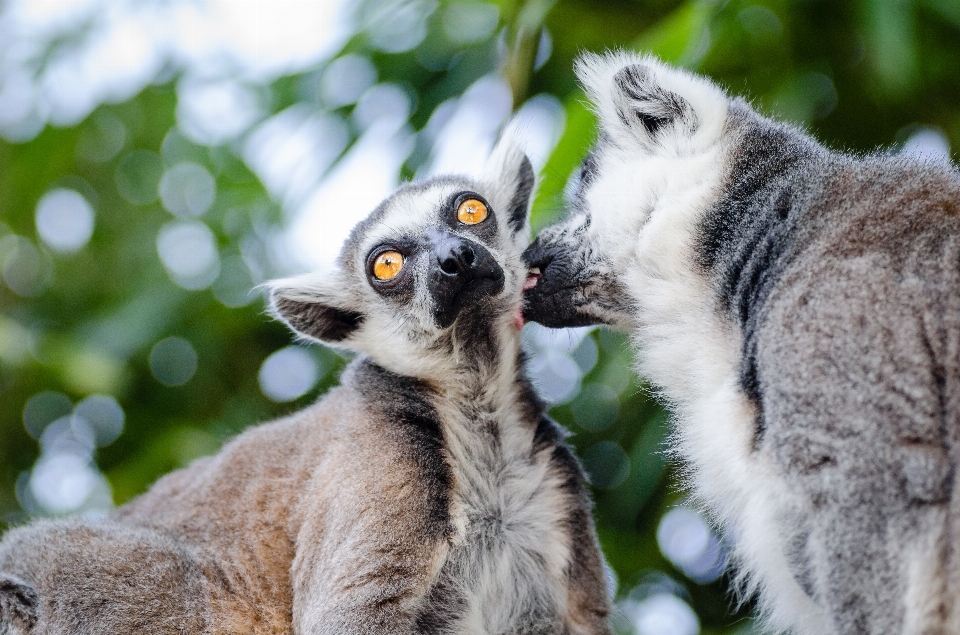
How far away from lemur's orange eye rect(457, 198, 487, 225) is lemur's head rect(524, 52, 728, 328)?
1.54 feet

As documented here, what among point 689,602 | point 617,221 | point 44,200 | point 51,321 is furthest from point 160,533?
point 44,200

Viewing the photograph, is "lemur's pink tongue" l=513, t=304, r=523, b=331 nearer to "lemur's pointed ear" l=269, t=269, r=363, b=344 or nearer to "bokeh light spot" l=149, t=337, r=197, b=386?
"lemur's pointed ear" l=269, t=269, r=363, b=344

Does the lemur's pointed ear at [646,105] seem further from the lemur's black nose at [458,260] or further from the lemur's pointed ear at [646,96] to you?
the lemur's black nose at [458,260]

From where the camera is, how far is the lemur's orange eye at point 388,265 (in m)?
3.82

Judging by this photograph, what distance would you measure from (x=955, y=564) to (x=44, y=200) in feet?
22.2

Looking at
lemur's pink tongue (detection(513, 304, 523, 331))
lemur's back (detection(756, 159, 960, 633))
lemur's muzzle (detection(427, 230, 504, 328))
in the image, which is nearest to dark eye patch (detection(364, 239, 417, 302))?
lemur's muzzle (detection(427, 230, 504, 328))

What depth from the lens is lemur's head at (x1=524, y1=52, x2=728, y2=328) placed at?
3.17m

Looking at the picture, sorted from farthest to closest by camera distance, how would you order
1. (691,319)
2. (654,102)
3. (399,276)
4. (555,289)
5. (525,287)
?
(399,276), (525,287), (555,289), (654,102), (691,319)

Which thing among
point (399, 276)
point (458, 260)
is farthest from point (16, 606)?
point (458, 260)

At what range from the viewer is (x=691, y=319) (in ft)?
9.55

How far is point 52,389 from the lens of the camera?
6004mm

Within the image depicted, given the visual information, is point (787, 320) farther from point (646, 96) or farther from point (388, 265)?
point (388, 265)

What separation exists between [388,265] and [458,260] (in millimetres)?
508

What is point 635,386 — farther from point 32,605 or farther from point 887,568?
point 32,605
